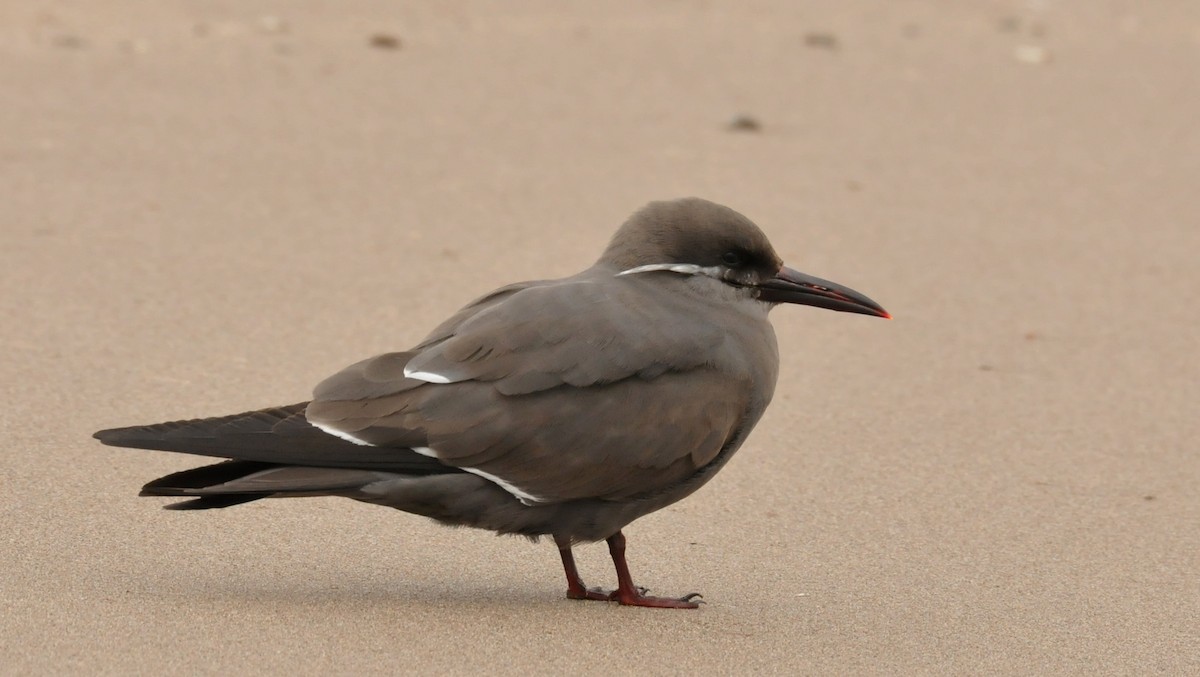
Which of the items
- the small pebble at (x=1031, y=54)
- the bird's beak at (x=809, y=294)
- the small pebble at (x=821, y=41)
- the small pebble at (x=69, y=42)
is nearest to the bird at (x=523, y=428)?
the bird's beak at (x=809, y=294)

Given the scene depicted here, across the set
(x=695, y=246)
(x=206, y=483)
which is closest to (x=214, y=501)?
(x=206, y=483)

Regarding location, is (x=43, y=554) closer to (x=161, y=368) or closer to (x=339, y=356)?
(x=161, y=368)

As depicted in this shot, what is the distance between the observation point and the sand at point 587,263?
400 centimetres

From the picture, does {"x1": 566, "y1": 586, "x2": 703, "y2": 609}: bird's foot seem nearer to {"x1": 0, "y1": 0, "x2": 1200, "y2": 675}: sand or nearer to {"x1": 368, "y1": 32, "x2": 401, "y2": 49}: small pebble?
{"x1": 0, "y1": 0, "x2": 1200, "y2": 675}: sand

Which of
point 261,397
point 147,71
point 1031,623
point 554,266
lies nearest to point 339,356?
point 261,397

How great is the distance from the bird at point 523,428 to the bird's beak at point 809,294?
1.14 ft

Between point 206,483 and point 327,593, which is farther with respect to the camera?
point 327,593

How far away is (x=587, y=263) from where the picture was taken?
6.89 meters

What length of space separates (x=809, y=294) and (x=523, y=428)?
3.42ft

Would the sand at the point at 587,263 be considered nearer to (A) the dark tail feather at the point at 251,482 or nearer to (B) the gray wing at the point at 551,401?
(A) the dark tail feather at the point at 251,482

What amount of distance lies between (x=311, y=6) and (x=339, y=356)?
16.7 ft

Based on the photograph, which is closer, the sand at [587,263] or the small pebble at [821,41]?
the sand at [587,263]

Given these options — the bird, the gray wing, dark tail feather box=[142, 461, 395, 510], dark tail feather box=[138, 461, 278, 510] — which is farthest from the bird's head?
dark tail feather box=[138, 461, 278, 510]

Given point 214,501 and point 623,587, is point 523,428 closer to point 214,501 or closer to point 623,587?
point 623,587
